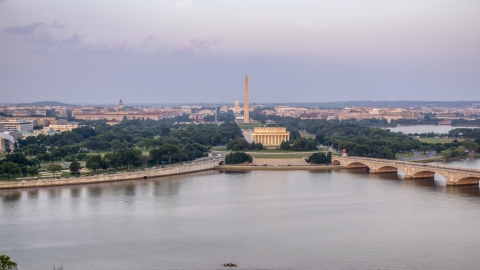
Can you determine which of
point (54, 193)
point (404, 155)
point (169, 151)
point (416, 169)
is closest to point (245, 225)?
point (54, 193)

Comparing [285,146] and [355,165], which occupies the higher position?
[285,146]

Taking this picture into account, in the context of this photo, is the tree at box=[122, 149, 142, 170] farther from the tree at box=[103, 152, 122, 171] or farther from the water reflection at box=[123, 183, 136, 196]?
the water reflection at box=[123, 183, 136, 196]

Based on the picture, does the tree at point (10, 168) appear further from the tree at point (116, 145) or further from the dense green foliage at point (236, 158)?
the tree at point (116, 145)

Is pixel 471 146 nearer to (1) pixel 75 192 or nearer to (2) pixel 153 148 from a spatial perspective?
(2) pixel 153 148

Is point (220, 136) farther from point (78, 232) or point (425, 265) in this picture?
point (425, 265)

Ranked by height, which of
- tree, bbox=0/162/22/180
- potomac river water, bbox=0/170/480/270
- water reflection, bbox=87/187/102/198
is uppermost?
tree, bbox=0/162/22/180

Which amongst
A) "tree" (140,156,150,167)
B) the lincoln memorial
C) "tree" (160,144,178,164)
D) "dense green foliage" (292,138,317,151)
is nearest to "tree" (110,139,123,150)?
"tree" (160,144,178,164)
